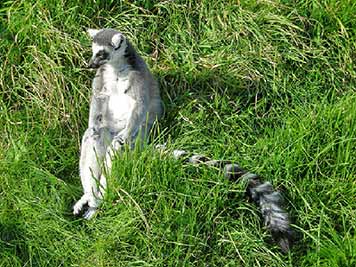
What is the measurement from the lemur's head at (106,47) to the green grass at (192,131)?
426 millimetres

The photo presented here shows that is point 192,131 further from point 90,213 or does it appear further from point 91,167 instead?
point 90,213

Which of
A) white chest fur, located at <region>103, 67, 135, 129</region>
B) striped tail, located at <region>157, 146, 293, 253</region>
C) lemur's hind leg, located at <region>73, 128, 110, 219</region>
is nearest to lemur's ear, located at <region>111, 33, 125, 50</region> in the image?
white chest fur, located at <region>103, 67, 135, 129</region>

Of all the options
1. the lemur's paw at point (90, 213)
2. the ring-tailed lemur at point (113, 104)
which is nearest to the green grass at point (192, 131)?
the lemur's paw at point (90, 213)

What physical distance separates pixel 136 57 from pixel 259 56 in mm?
804

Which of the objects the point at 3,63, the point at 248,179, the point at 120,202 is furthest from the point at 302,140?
the point at 3,63

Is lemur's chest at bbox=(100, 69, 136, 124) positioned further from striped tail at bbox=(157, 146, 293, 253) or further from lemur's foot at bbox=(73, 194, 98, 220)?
lemur's foot at bbox=(73, 194, 98, 220)

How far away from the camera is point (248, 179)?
4.20 metres

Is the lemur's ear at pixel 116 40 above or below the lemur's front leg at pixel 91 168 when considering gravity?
above

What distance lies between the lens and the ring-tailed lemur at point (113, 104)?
442 centimetres

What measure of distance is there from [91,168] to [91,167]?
1 centimetres

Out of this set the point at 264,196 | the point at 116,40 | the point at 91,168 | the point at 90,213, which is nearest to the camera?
the point at 264,196

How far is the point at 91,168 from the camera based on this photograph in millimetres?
4379

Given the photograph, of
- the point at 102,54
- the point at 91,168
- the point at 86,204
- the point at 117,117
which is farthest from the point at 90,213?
the point at 102,54

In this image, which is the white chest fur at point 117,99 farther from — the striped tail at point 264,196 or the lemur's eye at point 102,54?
the striped tail at point 264,196
